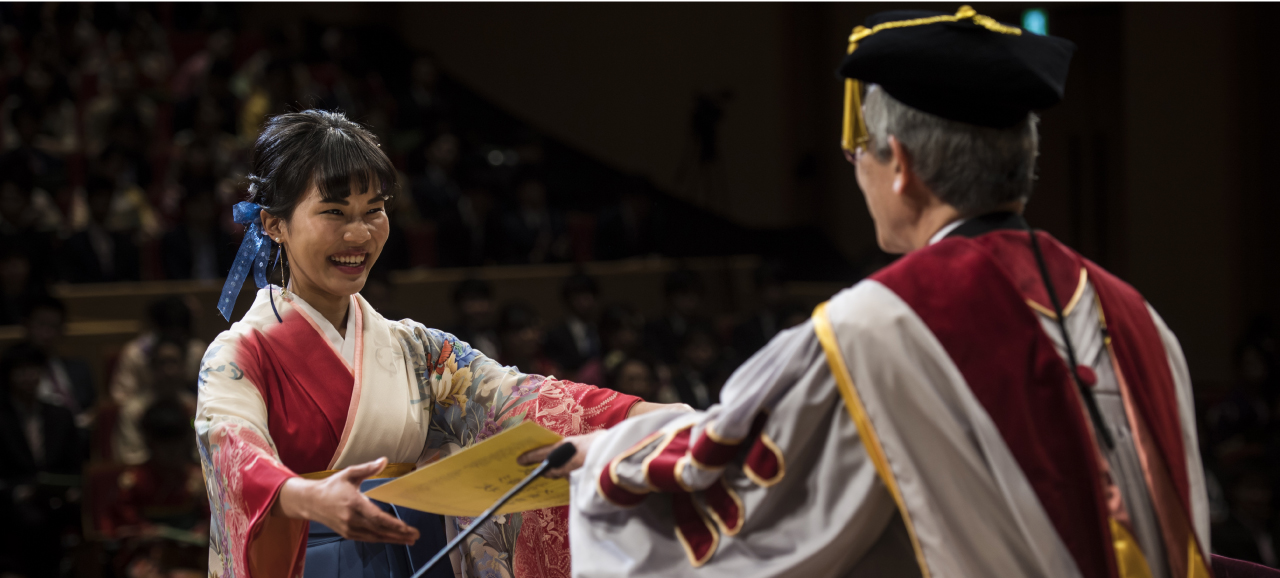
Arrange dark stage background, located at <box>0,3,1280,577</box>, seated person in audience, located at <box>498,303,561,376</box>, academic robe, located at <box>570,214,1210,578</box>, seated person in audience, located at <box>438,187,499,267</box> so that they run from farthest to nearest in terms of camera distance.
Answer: seated person in audience, located at <box>438,187,499,267</box> < seated person in audience, located at <box>498,303,561,376</box> < dark stage background, located at <box>0,3,1280,577</box> < academic robe, located at <box>570,214,1210,578</box>

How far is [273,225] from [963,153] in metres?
1.06

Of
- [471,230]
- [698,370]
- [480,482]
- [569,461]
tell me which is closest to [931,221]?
[569,461]

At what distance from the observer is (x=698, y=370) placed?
4.98 m

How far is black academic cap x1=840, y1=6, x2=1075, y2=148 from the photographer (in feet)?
3.64

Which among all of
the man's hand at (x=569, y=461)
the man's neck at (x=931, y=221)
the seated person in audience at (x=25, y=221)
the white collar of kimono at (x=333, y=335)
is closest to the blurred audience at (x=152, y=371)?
the seated person in audience at (x=25, y=221)

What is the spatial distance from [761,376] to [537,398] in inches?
27.7

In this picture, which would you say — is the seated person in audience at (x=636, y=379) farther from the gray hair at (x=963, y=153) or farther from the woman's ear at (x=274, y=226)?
the gray hair at (x=963, y=153)

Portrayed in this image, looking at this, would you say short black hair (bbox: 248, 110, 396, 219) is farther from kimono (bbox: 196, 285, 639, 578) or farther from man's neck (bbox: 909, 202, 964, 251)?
man's neck (bbox: 909, 202, 964, 251)

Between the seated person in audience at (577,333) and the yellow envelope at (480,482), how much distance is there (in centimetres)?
315

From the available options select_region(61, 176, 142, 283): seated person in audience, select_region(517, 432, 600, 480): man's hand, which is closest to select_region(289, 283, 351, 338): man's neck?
select_region(517, 432, 600, 480): man's hand

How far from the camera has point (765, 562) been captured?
1.16m

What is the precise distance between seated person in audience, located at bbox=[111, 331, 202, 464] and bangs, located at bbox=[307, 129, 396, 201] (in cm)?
264

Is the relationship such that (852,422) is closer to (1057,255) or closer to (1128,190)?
(1057,255)

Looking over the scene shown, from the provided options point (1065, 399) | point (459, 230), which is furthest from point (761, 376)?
point (459, 230)
